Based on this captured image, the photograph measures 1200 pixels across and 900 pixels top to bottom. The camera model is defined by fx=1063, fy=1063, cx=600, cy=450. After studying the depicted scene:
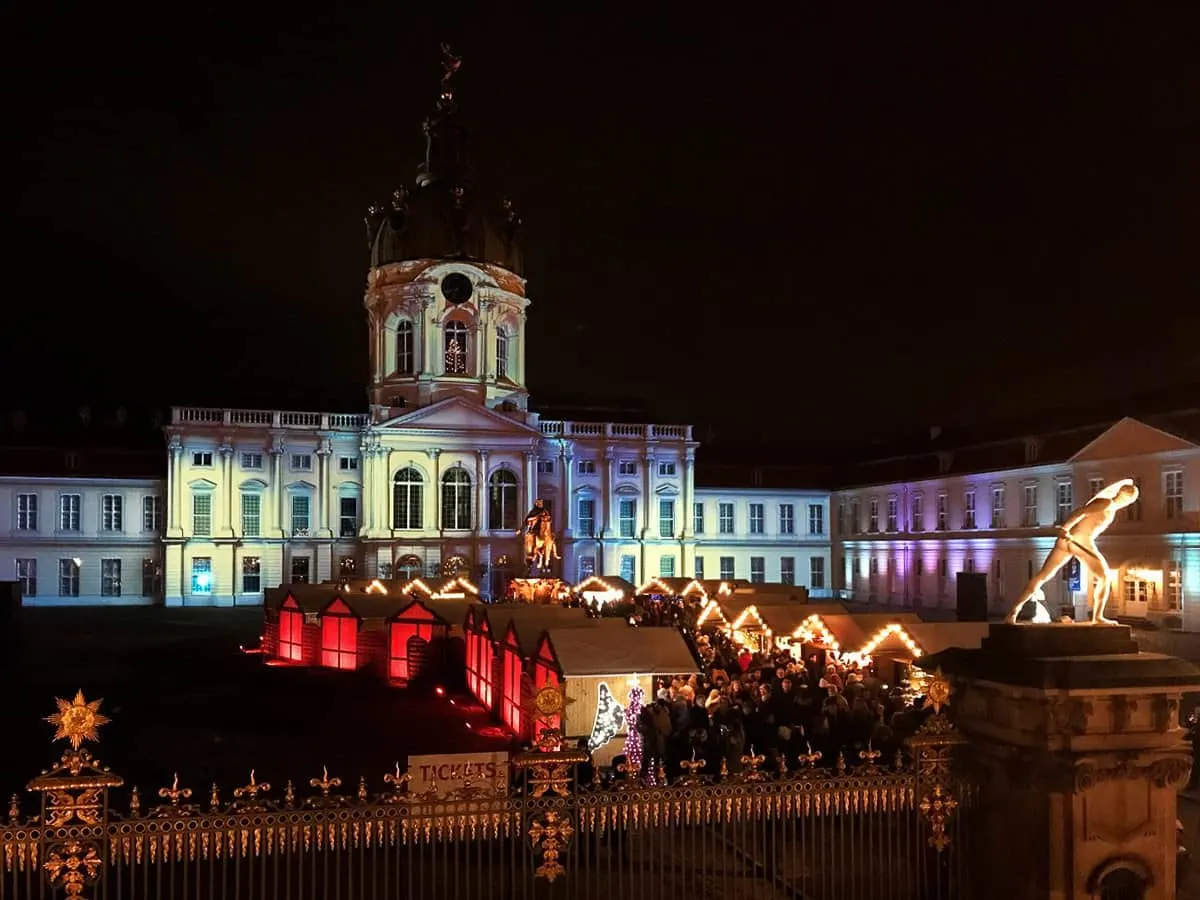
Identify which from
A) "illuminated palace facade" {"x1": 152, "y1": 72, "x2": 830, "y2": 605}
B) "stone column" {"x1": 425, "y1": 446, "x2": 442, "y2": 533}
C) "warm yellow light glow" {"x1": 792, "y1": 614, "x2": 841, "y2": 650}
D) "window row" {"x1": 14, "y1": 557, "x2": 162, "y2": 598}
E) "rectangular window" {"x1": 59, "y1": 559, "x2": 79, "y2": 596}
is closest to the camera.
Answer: "warm yellow light glow" {"x1": 792, "y1": 614, "x2": 841, "y2": 650}

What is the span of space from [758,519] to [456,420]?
2002 cm

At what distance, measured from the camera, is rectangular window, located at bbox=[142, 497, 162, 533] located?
180ft

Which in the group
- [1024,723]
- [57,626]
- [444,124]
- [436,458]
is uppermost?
[444,124]

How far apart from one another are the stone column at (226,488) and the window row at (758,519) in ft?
87.2

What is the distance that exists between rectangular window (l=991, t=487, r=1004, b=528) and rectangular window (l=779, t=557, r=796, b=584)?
17003 millimetres

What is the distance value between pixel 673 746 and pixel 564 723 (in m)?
3.17

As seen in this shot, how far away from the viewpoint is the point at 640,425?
62094mm

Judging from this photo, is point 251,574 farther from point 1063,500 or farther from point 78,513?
point 1063,500

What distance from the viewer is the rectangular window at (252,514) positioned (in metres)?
55.1

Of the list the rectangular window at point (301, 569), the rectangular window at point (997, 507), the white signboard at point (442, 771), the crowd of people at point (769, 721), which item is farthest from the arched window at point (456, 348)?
the white signboard at point (442, 771)

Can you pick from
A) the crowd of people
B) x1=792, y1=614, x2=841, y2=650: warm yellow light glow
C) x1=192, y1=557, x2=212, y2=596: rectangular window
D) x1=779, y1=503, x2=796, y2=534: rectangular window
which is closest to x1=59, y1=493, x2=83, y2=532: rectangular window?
x1=192, y1=557, x2=212, y2=596: rectangular window

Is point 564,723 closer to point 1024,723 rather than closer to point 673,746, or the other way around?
point 673,746

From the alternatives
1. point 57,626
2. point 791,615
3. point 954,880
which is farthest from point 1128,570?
point 57,626

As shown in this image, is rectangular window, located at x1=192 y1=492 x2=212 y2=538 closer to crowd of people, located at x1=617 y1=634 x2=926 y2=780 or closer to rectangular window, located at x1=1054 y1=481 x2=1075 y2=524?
rectangular window, located at x1=1054 y1=481 x2=1075 y2=524
